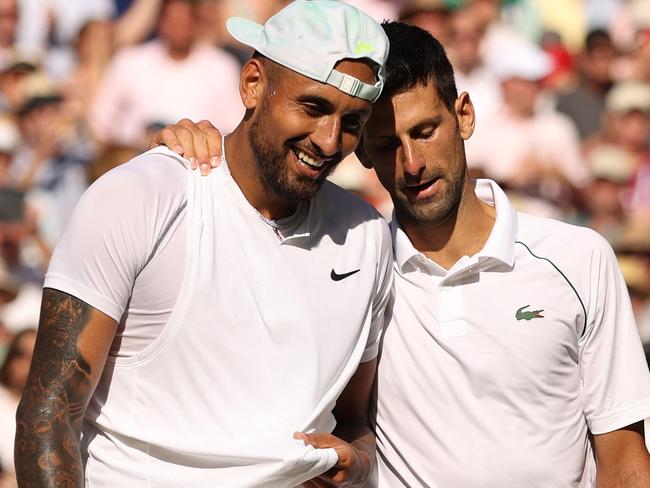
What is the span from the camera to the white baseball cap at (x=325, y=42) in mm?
3105

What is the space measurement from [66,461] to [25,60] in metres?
5.76

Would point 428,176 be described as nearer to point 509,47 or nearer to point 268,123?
point 268,123

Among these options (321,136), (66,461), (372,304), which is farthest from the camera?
(372,304)

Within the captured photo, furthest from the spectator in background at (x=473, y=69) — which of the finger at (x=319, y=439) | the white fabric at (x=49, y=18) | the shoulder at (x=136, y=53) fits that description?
the finger at (x=319, y=439)

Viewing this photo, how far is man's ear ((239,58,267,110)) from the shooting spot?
324 centimetres

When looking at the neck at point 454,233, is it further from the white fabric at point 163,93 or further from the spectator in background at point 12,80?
the spectator in background at point 12,80

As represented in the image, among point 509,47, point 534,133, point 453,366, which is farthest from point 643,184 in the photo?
point 453,366

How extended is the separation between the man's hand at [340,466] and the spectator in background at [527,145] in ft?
15.3

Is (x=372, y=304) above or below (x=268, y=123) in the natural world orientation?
below

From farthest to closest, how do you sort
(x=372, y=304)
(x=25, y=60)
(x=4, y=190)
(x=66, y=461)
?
(x=25, y=60)
(x=4, y=190)
(x=372, y=304)
(x=66, y=461)

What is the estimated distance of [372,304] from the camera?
3.42m

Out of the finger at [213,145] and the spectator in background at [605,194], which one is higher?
the finger at [213,145]

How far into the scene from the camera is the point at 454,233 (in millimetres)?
3666

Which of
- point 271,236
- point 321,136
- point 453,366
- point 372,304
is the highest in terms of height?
point 321,136
